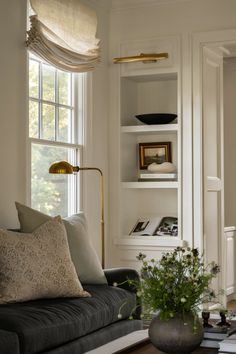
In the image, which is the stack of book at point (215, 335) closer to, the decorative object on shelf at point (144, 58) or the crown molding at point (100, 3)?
the decorative object on shelf at point (144, 58)

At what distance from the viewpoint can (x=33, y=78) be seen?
5.32 meters

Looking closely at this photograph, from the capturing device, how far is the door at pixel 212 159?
6.12m

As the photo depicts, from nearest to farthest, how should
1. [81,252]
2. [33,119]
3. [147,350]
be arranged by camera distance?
1. [147,350]
2. [81,252]
3. [33,119]

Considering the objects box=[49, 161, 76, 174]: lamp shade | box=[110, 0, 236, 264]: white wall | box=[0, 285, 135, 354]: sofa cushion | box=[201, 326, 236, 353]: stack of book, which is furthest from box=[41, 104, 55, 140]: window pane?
box=[201, 326, 236, 353]: stack of book

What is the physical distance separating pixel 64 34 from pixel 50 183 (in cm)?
118

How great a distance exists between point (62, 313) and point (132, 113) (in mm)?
3028

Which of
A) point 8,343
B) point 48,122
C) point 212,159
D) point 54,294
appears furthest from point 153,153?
point 8,343

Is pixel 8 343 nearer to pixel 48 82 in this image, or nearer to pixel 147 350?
pixel 147 350

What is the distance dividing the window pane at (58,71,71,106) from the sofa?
1372mm

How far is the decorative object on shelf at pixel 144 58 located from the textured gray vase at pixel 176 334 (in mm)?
3409

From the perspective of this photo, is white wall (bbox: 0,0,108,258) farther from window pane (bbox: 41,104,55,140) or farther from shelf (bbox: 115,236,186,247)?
shelf (bbox: 115,236,186,247)

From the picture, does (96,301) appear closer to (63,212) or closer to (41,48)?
(63,212)

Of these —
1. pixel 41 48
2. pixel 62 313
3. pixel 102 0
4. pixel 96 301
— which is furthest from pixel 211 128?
pixel 62 313

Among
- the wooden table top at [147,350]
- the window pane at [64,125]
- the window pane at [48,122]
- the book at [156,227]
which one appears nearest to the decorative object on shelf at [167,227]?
the book at [156,227]
